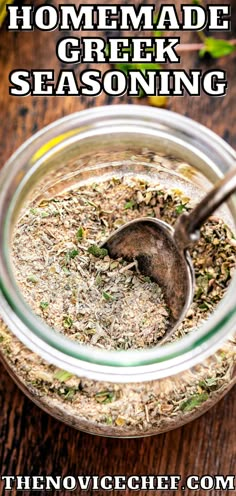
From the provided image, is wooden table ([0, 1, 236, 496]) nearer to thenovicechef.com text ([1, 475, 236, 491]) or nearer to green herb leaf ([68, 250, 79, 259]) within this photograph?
thenovicechef.com text ([1, 475, 236, 491])

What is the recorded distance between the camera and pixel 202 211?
720 millimetres

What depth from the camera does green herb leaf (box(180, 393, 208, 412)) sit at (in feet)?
2.72

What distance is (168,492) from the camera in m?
0.98

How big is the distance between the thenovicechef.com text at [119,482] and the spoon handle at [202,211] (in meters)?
0.32

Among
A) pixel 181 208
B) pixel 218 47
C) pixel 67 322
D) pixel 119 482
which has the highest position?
pixel 218 47

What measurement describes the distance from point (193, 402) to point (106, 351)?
0.38ft

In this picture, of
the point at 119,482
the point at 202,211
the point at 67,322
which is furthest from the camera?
the point at 119,482

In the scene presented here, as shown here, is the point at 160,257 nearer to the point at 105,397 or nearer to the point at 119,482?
the point at 105,397

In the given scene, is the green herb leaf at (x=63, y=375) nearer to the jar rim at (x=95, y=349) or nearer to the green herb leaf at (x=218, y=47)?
the jar rim at (x=95, y=349)

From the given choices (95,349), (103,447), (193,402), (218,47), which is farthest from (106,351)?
(218,47)

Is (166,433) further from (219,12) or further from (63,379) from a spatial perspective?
(219,12)

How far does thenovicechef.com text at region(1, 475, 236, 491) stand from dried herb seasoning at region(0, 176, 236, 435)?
145 millimetres

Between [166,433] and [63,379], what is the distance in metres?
0.23

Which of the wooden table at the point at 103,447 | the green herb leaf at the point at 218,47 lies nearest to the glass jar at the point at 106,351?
the wooden table at the point at 103,447
